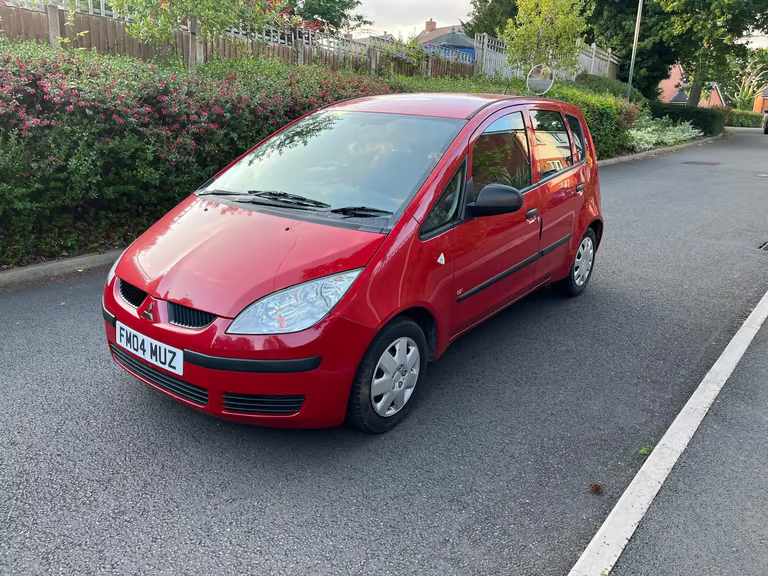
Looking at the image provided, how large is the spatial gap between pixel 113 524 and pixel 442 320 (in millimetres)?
1881

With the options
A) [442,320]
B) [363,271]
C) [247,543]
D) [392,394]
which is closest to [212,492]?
[247,543]

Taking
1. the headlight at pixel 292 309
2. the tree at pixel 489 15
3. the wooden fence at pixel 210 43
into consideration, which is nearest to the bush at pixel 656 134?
the wooden fence at pixel 210 43

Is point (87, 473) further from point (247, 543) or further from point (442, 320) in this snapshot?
point (442, 320)

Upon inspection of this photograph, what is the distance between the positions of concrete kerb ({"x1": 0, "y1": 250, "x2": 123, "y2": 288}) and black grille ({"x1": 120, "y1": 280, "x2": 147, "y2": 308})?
2.65 m

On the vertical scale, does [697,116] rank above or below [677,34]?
below

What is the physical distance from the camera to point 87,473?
2730 millimetres

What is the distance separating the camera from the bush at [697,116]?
26406 mm

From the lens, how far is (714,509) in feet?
8.56

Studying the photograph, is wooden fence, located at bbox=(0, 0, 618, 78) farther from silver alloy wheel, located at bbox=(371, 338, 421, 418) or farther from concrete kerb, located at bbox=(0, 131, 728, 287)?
silver alloy wheel, located at bbox=(371, 338, 421, 418)

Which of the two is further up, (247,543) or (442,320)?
(442,320)

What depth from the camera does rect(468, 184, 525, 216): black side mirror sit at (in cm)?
338

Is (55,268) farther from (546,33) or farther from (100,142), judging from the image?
(546,33)

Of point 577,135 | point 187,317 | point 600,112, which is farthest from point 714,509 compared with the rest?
point 600,112

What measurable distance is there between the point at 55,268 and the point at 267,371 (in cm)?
366
